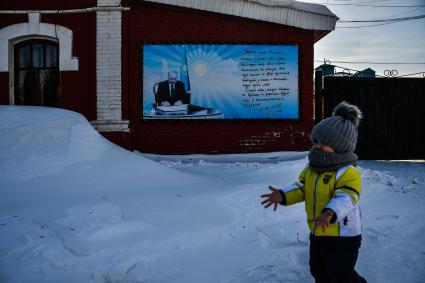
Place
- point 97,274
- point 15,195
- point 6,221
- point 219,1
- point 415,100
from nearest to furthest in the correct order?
point 97,274 < point 6,221 < point 15,195 < point 219,1 < point 415,100

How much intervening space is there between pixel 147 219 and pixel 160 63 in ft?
16.9

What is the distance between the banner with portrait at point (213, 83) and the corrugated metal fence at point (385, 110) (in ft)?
4.61

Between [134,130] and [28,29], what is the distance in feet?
10.4

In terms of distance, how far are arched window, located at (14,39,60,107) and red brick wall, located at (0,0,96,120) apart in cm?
27

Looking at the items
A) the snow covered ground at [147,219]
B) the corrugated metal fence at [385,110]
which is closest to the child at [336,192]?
the snow covered ground at [147,219]

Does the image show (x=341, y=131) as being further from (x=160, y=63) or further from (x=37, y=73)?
(x=37, y=73)

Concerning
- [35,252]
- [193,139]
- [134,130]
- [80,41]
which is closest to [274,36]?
[193,139]

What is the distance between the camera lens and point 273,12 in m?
8.17

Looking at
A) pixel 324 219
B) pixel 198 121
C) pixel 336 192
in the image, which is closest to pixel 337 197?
pixel 336 192

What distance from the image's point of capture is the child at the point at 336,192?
85.6 inches

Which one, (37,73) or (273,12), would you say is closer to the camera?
(273,12)

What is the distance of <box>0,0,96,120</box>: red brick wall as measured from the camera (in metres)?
Result: 8.46

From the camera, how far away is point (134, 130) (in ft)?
27.8

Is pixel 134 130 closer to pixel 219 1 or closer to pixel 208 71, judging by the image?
pixel 208 71
